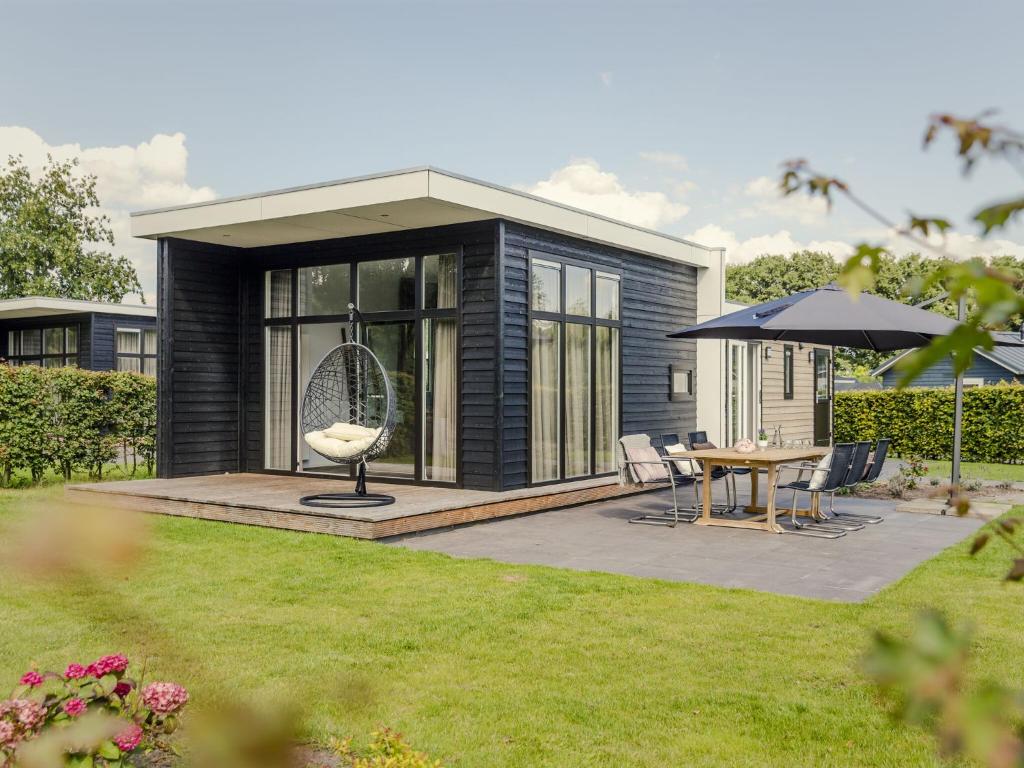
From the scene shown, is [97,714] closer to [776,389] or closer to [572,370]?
[572,370]

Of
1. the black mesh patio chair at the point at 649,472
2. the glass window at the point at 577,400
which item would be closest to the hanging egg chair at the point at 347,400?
the glass window at the point at 577,400

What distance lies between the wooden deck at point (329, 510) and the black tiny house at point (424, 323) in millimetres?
331

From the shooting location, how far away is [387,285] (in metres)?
9.88

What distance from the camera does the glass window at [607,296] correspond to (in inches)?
Result: 421

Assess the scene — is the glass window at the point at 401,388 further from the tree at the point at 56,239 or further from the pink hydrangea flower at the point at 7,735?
the tree at the point at 56,239

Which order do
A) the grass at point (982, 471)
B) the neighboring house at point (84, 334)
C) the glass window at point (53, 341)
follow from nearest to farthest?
1. the grass at point (982, 471)
2. the neighboring house at point (84, 334)
3. the glass window at point (53, 341)

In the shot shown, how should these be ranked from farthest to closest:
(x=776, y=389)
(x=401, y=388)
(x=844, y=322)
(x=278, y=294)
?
(x=776, y=389)
(x=278, y=294)
(x=401, y=388)
(x=844, y=322)

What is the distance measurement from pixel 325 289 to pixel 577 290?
2831 mm

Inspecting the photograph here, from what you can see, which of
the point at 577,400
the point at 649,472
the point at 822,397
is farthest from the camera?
the point at 822,397

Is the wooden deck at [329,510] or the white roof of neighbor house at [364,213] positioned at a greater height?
the white roof of neighbor house at [364,213]

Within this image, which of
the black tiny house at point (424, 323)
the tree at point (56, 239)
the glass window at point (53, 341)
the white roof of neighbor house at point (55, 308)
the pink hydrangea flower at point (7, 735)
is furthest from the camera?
the tree at point (56, 239)

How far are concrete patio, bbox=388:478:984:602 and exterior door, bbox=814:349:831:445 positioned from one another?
8625 mm

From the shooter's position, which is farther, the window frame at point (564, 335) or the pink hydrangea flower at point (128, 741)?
the window frame at point (564, 335)

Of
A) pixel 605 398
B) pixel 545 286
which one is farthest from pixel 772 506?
pixel 545 286
